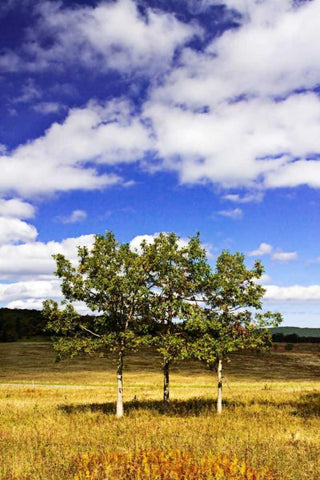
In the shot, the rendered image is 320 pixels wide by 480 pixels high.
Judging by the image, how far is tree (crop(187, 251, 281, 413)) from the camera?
25.0 m

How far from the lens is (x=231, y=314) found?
1029 inches

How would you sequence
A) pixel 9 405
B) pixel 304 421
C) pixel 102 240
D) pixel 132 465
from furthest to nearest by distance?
pixel 9 405
pixel 102 240
pixel 304 421
pixel 132 465

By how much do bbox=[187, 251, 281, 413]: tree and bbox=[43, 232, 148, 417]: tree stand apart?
3.68 m

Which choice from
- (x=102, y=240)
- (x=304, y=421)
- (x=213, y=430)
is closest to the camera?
(x=213, y=430)

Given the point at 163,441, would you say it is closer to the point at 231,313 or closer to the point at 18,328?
the point at 231,313

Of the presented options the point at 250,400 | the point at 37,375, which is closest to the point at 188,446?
the point at 250,400

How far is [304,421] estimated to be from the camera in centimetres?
2175

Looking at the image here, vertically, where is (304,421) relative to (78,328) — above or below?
below

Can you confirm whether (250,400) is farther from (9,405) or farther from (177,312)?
(9,405)

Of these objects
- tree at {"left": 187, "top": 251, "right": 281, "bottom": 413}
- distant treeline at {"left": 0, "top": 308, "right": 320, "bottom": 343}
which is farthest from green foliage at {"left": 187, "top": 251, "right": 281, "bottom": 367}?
distant treeline at {"left": 0, "top": 308, "right": 320, "bottom": 343}

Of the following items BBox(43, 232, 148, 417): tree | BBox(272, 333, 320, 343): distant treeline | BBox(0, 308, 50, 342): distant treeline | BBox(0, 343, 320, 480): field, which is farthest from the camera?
BBox(272, 333, 320, 343): distant treeline

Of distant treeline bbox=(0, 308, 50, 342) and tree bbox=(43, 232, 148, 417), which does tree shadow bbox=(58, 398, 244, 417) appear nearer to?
tree bbox=(43, 232, 148, 417)

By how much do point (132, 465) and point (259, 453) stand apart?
4427 millimetres

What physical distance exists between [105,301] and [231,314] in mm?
7904
